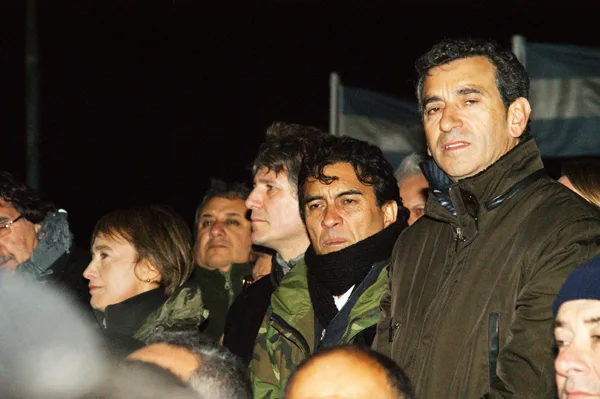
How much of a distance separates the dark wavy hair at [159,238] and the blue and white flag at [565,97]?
3.44 metres

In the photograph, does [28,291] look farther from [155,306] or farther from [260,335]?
[155,306]

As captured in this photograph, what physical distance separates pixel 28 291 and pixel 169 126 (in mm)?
27555

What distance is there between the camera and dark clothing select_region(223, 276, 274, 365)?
6.14 metres

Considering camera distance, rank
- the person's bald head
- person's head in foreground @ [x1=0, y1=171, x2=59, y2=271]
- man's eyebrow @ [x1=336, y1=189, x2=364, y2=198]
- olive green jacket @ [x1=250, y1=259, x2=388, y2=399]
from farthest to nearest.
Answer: person's head in foreground @ [x1=0, y1=171, x2=59, y2=271] < man's eyebrow @ [x1=336, y1=189, x2=364, y2=198] < olive green jacket @ [x1=250, y1=259, x2=388, y2=399] < the person's bald head

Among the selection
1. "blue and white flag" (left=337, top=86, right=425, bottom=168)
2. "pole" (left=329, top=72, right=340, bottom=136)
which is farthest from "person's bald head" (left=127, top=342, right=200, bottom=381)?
"pole" (left=329, top=72, right=340, bottom=136)

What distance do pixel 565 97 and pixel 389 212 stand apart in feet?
10.8

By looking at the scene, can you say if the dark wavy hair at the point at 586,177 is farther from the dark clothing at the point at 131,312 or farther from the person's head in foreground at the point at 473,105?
the dark clothing at the point at 131,312

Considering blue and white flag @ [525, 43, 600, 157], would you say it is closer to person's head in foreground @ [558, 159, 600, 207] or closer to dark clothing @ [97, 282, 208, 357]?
person's head in foreground @ [558, 159, 600, 207]

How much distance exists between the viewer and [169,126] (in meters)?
30.4

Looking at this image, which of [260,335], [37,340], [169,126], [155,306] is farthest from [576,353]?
[169,126]

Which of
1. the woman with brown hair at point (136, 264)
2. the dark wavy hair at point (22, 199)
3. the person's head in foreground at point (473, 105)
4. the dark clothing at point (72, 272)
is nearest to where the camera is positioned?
the person's head in foreground at point (473, 105)

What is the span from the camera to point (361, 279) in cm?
513

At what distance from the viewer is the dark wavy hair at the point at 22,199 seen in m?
6.97

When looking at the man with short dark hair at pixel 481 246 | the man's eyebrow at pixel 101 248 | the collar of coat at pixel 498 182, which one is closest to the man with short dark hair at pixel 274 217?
the man's eyebrow at pixel 101 248
